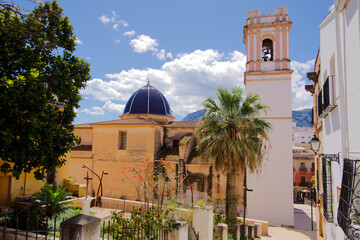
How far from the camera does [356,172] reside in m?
5.15

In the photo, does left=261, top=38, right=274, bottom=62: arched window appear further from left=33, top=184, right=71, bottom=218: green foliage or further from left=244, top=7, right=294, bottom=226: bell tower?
left=33, top=184, right=71, bottom=218: green foliage

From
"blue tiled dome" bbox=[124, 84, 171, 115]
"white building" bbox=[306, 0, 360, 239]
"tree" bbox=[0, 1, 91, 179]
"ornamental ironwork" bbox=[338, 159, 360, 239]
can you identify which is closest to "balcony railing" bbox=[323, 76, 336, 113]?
"white building" bbox=[306, 0, 360, 239]

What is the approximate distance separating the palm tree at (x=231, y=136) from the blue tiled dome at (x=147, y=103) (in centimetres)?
1555

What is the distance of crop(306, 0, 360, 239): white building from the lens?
5.15 m

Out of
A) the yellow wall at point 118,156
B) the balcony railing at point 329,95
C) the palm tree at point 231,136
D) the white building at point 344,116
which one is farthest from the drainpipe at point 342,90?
the yellow wall at point 118,156

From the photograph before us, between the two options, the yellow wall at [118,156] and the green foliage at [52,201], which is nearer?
the green foliage at [52,201]

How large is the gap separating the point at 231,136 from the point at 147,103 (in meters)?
17.0

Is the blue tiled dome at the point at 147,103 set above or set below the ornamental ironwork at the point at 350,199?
above

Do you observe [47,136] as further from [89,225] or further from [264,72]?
[264,72]

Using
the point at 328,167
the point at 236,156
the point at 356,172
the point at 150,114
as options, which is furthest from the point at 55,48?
the point at 150,114

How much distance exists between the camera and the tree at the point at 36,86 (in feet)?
22.1

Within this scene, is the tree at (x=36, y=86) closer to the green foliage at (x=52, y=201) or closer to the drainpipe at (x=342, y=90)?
the green foliage at (x=52, y=201)

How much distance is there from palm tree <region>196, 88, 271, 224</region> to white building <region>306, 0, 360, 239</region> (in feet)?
12.3

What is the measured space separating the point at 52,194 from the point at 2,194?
7.20 feet
